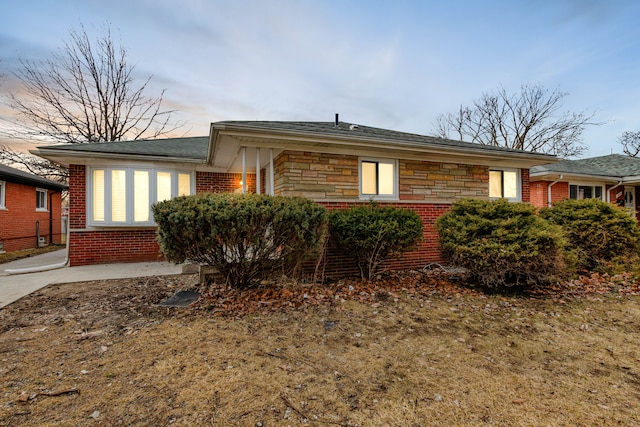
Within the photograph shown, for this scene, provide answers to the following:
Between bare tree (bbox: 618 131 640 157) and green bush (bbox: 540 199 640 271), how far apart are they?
1126 inches

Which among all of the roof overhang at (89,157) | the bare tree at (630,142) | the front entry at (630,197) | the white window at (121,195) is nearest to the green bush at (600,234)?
the roof overhang at (89,157)

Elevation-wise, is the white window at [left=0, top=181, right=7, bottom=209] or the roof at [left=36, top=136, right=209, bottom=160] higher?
the roof at [left=36, top=136, right=209, bottom=160]

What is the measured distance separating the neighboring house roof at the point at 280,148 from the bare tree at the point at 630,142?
28081mm

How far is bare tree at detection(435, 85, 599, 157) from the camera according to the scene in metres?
22.1

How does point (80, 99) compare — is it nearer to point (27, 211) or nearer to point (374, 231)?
point (27, 211)

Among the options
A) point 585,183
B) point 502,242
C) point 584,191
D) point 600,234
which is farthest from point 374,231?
point 584,191

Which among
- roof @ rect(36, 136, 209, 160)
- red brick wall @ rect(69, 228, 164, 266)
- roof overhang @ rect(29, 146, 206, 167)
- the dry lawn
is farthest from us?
red brick wall @ rect(69, 228, 164, 266)

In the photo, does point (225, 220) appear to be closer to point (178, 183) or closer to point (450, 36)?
point (178, 183)

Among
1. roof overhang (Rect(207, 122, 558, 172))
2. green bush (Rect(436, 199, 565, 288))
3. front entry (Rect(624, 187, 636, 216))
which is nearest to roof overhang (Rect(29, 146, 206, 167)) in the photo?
roof overhang (Rect(207, 122, 558, 172))

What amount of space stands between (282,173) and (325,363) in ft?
13.3

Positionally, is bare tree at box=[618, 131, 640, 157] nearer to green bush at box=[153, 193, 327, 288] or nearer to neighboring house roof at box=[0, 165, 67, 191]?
green bush at box=[153, 193, 327, 288]

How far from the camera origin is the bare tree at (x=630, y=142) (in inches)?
1000

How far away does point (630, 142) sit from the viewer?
25.8 m

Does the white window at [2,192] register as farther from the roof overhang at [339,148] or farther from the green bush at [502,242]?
the green bush at [502,242]
